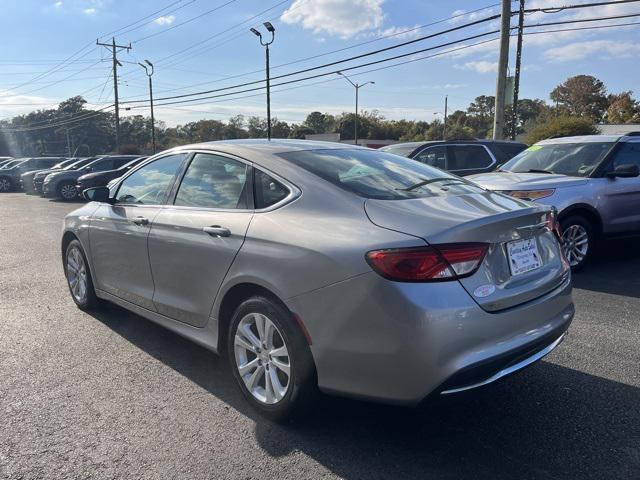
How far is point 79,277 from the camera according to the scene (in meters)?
5.19

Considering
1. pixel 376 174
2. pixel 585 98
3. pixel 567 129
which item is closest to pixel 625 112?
pixel 585 98

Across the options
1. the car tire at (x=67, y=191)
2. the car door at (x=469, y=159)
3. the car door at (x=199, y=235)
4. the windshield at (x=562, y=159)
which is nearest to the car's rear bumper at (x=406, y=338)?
the car door at (x=199, y=235)

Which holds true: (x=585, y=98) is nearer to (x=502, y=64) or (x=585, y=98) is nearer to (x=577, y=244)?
(x=502, y=64)

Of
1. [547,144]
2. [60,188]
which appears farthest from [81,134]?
[547,144]

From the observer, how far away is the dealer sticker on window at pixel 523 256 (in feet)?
8.84

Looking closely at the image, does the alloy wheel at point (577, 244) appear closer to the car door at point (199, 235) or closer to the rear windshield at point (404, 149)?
the rear windshield at point (404, 149)

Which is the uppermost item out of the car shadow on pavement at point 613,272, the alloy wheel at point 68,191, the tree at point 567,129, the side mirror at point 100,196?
the tree at point 567,129

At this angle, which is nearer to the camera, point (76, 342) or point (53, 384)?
point (53, 384)

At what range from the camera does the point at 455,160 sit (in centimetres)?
977

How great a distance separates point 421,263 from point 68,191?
68.5 feet

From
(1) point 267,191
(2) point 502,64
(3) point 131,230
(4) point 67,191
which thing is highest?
(2) point 502,64

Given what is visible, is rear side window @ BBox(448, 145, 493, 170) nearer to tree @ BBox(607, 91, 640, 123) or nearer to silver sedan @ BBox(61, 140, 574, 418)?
silver sedan @ BBox(61, 140, 574, 418)

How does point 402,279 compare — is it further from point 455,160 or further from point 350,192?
point 455,160

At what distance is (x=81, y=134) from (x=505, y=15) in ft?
340
